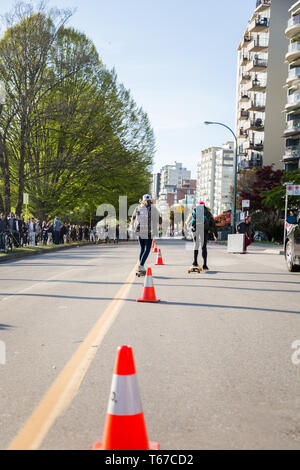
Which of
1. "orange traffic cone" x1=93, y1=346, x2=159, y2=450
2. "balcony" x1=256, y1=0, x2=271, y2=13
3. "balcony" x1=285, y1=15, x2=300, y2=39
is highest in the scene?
"balcony" x1=256, y1=0, x2=271, y2=13

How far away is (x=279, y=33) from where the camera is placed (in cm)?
7138

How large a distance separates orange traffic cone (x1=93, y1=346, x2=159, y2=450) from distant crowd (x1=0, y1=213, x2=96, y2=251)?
20.2m

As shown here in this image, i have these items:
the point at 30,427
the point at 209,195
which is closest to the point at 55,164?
the point at 30,427

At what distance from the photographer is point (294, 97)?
55.9 metres

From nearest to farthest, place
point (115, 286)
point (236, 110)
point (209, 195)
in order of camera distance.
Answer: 1. point (115, 286)
2. point (236, 110)
3. point (209, 195)

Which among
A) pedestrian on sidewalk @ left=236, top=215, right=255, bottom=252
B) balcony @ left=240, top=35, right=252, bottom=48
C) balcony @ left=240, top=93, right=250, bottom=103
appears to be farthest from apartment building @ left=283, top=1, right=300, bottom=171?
pedestrian on sidewalk @ left=236, top=215, right=255, bottom=252

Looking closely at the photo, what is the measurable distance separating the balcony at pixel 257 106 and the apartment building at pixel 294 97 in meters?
10.7

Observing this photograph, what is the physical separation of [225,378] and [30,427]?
1820 millimetres

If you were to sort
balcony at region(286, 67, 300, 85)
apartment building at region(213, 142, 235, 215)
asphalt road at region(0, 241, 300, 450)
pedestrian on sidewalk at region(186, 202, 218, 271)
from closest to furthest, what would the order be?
asphalt road at region(0, 241, 300, 450) → pedestrian on sidewalk at region(186, 202, 218, 271) → balcony at region(286, 67, 300, 85) → apartment building at region(213, 142, 235, 215)

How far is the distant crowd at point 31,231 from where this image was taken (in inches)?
925

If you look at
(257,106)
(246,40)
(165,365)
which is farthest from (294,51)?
(165,365)

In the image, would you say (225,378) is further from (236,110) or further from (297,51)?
(236,110)

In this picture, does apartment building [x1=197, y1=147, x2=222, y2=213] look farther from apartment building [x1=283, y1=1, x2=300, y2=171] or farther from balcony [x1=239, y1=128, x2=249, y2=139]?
apartment building [x1=283, y1=1, x2=300, y2=171]

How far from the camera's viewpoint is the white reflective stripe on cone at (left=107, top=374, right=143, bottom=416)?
9.56 ft
